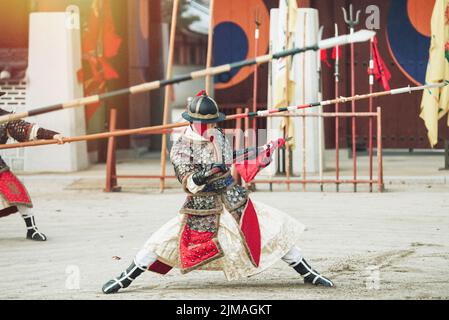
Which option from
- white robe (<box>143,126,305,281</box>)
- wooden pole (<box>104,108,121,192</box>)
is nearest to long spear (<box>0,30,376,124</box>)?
white robe (<box>143,126,305,281</box>)

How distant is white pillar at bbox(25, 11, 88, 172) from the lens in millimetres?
17672

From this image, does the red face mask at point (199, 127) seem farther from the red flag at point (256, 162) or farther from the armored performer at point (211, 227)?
the red flag at point (256, 162)

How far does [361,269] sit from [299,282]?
74 cm

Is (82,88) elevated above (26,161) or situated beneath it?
elevated above

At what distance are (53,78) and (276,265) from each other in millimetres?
9205

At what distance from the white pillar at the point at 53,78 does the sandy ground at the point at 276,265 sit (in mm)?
2092

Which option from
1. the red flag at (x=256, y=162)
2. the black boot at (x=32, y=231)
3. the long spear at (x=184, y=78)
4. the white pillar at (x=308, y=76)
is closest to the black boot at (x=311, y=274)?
the red flag at (x=256, y=162)

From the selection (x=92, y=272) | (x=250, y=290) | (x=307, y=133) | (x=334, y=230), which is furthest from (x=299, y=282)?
(x=307, y=133)

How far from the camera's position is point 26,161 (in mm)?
17797

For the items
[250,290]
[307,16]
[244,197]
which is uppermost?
[307,16]

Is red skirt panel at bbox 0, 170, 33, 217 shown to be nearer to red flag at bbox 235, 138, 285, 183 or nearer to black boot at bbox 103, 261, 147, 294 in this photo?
black boot at bbox 103, 261, 147, 294

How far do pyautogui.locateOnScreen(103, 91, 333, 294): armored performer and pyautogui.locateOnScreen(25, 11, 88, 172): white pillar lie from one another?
32.2 feet
